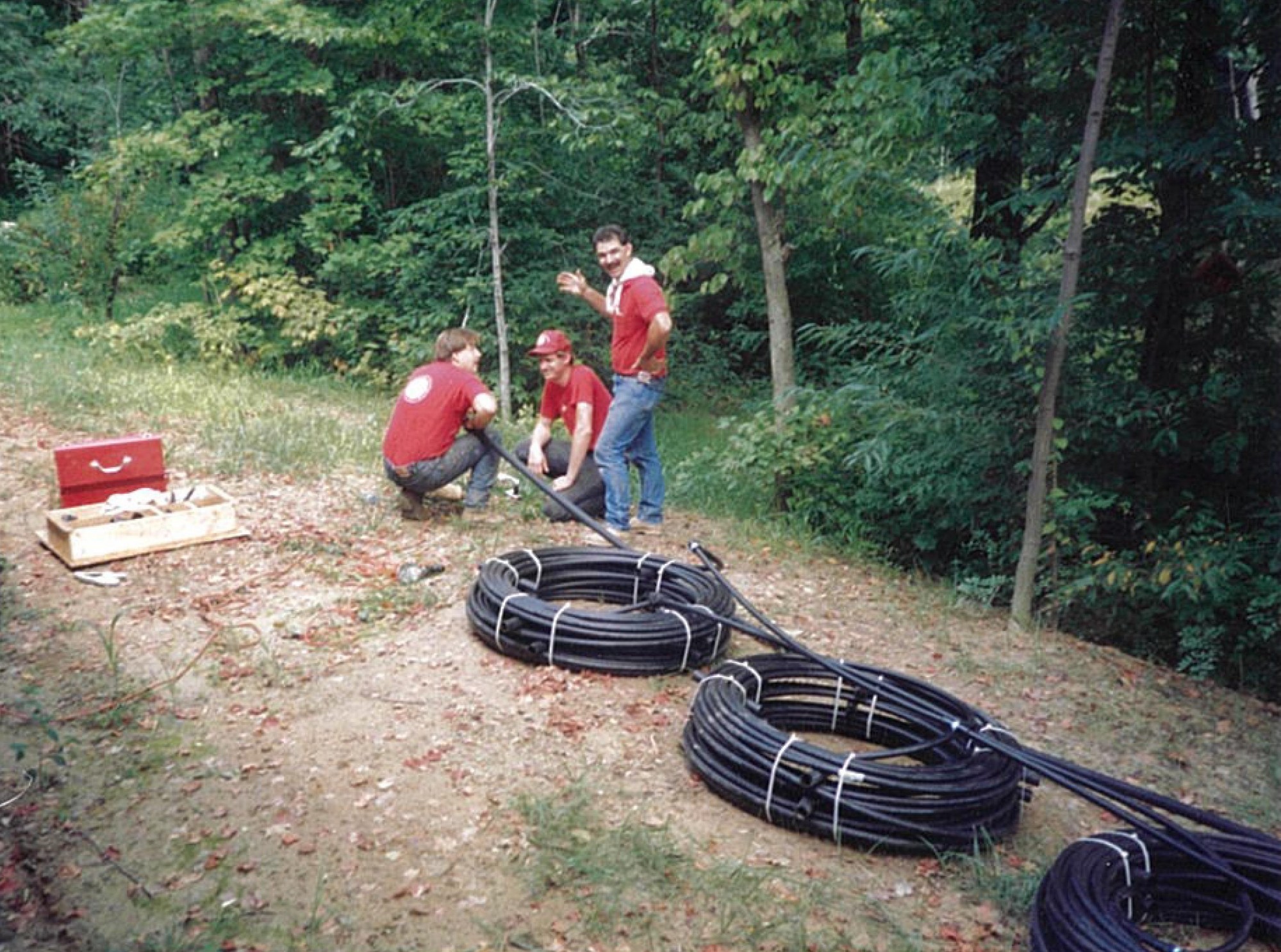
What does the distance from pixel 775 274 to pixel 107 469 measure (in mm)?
4892

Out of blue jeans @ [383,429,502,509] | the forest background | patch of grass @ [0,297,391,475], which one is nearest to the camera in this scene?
the forest background

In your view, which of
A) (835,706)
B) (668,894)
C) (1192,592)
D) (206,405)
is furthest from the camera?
(206,405)

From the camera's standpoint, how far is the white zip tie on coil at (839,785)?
12.3 ft

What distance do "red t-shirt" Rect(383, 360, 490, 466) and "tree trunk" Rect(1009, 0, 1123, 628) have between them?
3.27m

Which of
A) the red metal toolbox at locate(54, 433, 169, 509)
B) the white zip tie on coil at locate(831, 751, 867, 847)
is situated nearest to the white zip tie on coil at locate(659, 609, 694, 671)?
the white zip tie on coil at locate(831, 751, 867, 847)

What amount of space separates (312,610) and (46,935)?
2.52m

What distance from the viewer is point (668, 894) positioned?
336 cm

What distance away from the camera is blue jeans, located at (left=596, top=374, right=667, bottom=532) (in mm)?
6410

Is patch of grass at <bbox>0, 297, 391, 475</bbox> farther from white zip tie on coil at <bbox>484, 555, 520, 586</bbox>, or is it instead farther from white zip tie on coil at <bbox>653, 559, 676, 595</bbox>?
white zip tie on coil at <bbox>653, 559, 676, 595</bbox>

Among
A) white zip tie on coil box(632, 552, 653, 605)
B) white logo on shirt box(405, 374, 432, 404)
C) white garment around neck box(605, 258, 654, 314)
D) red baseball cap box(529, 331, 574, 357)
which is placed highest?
white garment around neck box(605, 258, 654, 314)

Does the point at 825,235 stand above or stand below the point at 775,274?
above

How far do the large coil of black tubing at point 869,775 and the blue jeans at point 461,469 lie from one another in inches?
104

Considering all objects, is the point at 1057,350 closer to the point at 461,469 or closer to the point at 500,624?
the point at 500,624

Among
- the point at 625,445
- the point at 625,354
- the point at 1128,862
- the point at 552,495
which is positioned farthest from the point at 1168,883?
the point at 625,354
